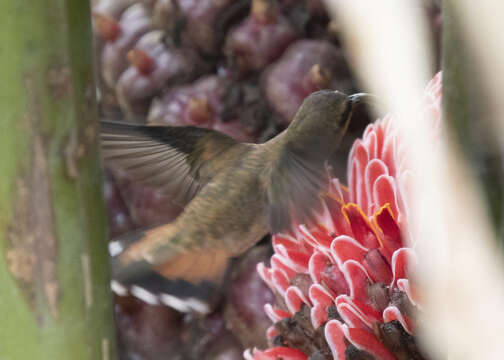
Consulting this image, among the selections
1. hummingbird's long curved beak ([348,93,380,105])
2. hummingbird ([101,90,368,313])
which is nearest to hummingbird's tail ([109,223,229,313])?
hummingbird ([101,90,368,313])

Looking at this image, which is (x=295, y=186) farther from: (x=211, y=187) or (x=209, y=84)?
(x=209, y=84)

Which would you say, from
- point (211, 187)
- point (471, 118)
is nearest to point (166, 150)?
point (211, 187)

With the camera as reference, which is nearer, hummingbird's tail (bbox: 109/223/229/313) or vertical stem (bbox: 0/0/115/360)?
vertical stem (bbox: 0/0/115/360)

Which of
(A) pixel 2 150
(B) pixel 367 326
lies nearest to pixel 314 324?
(B) pixel 367 326

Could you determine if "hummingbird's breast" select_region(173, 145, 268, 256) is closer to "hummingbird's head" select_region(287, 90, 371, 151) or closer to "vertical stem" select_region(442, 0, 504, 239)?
"hummingbird's head" select_region(287, 90, 371, 151)

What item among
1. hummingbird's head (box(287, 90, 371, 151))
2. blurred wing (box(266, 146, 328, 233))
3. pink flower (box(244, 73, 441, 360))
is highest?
hummingbird's head (box(287, 90, 371, 151))

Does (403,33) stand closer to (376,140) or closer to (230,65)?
(376,140)
